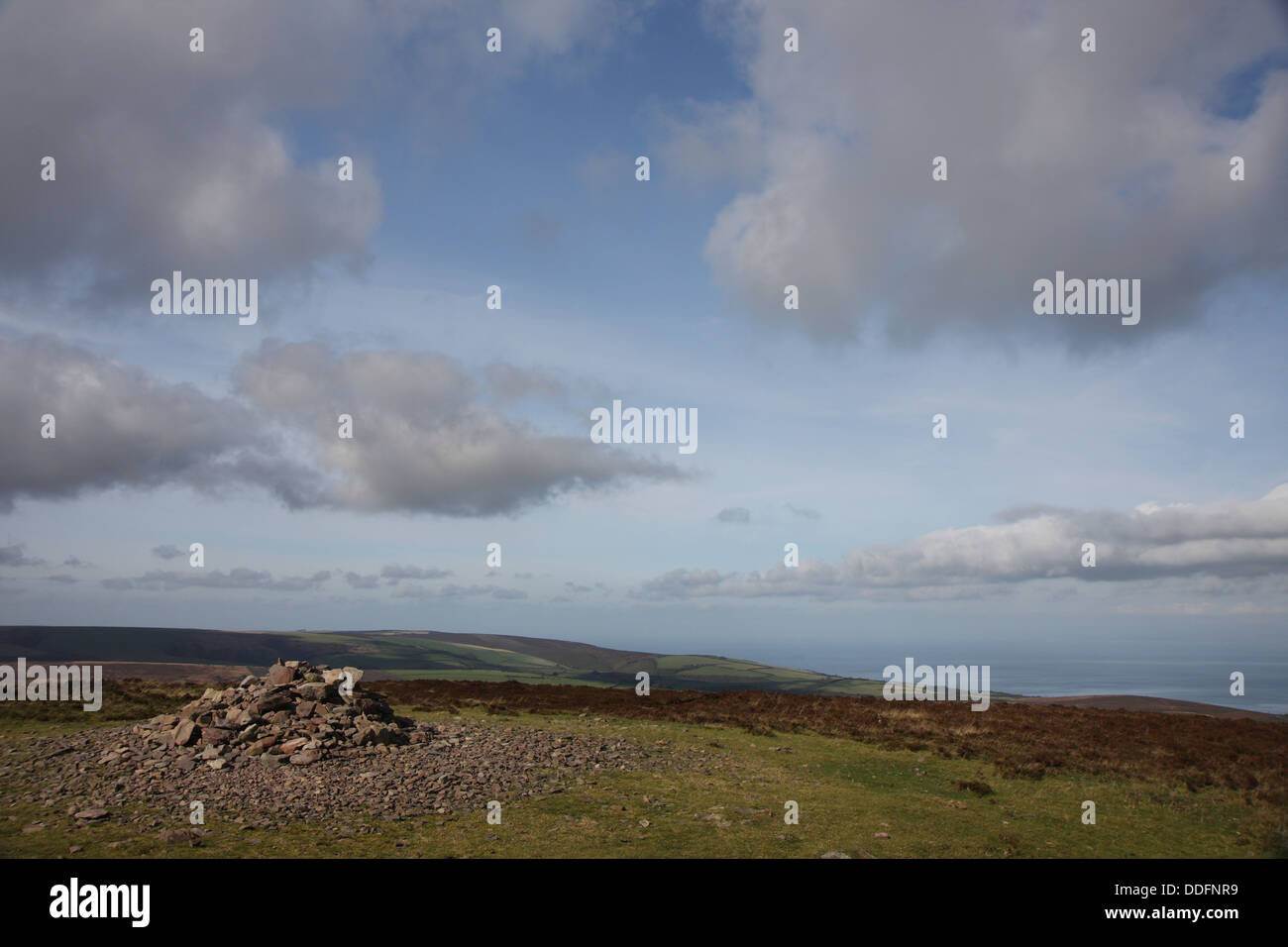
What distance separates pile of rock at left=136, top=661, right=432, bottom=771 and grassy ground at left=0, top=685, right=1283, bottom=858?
3.92 metres

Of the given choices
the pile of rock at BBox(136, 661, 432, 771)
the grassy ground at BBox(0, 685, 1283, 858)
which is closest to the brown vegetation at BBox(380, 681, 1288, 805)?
the grassy ground at BBox(0, 685, 1283, 858)

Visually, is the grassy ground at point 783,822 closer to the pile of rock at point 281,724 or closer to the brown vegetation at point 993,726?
the brown vegetation at point 993,726

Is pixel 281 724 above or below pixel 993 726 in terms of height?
above

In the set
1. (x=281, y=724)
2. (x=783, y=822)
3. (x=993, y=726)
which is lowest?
(x=993, y=726)

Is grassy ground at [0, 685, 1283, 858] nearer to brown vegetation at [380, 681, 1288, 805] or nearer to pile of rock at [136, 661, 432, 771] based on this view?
brown vegetation at [380, 681, 1288, 805]

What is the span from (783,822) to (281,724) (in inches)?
690

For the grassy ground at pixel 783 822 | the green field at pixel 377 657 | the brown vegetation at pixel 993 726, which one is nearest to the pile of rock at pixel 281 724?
the grassy ground at pixel 783 822

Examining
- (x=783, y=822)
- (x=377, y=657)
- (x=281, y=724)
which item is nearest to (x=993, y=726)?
(x=783, y=822)

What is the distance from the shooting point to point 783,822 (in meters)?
17.4

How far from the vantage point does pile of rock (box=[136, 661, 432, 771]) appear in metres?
21.9

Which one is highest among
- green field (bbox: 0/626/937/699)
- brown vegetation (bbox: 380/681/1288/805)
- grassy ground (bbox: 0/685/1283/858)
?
grassy ground (bbox: 0/685/1283/858)

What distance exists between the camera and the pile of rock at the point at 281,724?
862 inches

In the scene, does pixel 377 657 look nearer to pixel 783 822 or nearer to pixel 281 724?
pixel 281 724

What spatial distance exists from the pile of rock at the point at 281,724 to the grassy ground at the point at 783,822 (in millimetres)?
3925
